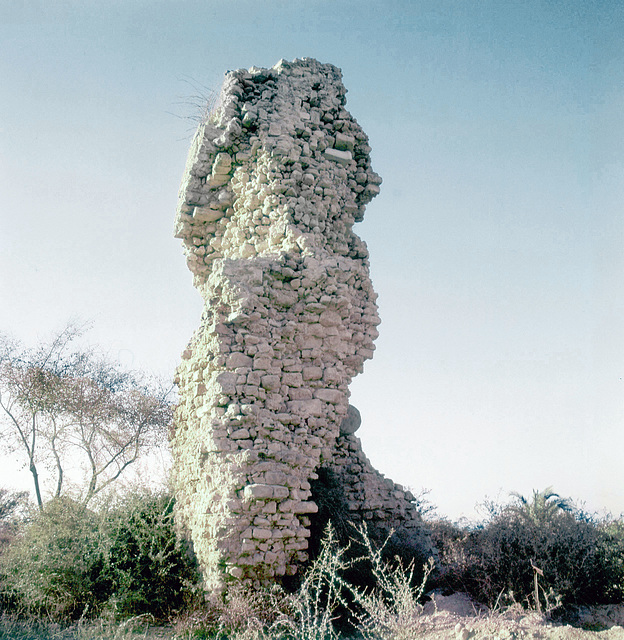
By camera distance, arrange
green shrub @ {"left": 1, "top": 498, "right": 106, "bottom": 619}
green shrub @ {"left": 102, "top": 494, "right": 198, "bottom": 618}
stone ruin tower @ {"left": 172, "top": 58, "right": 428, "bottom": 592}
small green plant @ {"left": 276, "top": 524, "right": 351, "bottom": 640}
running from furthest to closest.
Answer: green shrub @ {"left": 1, "top": 498, "right": 106, "bottom": 619} → green shrub @ {"left": 102, "top": 494, "right": 198, "bottom": 618} → stone ruin tower @ {"left": 172, "top": 58, "right": 428, "bottom": 592} → small green plant @ {"left": 276, "top": 524, "right": 351, "bottom": 640}

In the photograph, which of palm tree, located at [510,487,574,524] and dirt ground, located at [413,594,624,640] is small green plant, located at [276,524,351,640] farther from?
palm tree, located at [510,487,574,524]

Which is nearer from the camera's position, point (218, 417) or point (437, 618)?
point (437, 618)

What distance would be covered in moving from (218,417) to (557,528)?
3973 millimetres

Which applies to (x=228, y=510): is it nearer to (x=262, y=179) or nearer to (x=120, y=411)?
(x=262, y=179)

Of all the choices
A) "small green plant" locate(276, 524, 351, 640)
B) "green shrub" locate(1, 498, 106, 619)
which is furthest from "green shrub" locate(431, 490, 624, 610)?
"green shrub" locate(1, 498, 106, 619)

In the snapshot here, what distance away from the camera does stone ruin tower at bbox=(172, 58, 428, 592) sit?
5.30 meters

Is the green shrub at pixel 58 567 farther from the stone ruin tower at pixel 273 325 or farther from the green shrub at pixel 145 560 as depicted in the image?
the stone ruin tower at pixel 273 325

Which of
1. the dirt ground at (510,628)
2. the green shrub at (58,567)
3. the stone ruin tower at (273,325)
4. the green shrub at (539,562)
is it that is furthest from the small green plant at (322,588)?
the green shrub at (58,567)

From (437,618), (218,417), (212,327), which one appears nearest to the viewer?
(437,618)

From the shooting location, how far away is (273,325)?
5969 mm

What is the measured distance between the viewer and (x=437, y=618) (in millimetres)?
4469

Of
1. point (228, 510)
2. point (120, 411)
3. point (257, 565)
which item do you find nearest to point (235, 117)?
point (228, 510)

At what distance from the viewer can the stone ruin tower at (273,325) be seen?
5.30 meters

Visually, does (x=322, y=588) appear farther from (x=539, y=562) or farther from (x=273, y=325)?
(x=273, y=325)
